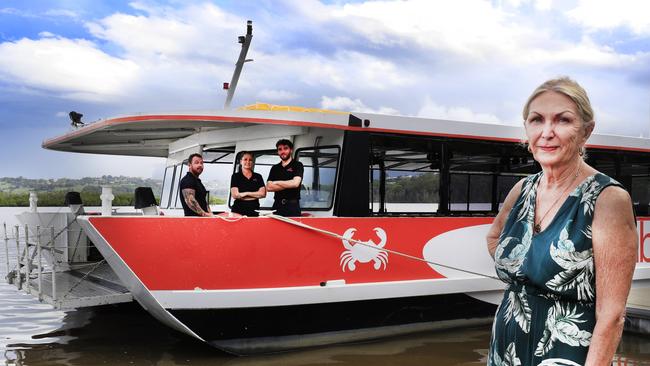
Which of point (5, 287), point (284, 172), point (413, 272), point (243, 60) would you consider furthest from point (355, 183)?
point (5, 287)

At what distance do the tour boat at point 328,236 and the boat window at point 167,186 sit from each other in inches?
39.0

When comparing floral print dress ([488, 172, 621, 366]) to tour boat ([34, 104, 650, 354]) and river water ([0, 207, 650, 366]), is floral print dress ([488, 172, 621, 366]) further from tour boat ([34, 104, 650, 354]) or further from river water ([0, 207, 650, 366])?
river water ([0, 207, 650, 366])

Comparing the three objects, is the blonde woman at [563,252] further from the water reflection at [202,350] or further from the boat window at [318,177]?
the boat window at [318,177]

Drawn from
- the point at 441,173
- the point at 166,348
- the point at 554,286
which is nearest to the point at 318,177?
the point at 441,173

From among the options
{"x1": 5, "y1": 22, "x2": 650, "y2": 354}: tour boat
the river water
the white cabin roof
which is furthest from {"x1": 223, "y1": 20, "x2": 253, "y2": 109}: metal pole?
the river water

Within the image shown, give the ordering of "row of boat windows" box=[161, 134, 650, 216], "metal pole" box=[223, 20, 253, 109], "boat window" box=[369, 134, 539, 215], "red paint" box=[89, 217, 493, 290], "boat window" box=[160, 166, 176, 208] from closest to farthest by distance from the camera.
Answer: "red paint" box=[89, 217, 493, 290] < "row of boat windows" box=[161, 134, 650, 216] < "boat window" box=[369, 134, 539, 215] < "metal pole" box=[223, 20, 253, 109] < "boat window" box=[160, 166, 176, 208]

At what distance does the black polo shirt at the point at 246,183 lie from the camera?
7.36 m

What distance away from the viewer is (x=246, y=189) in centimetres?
735

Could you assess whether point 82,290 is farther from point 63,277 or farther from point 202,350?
point 202,350

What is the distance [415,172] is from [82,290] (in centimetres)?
411

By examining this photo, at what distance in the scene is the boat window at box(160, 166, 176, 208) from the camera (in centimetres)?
1008

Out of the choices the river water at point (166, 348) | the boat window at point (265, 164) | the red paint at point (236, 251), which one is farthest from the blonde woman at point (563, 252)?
the boat window at point (265, 164)

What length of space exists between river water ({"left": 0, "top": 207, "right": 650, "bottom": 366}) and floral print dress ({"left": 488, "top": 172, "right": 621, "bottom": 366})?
524cm

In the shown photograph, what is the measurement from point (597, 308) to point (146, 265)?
5.19 m
